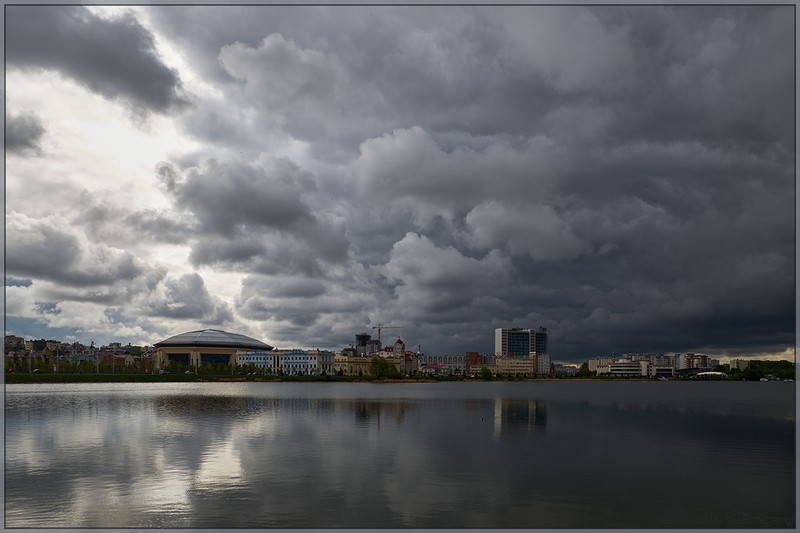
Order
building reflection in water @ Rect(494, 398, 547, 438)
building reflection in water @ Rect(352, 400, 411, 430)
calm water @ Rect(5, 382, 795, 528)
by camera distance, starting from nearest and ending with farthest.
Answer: calm water @ Rect(5, 382, 795, 528)
building reflection in water @ Rect(494, 398, 547, 438)
building reflection in water @ Rect(352, 400, 411, 430)

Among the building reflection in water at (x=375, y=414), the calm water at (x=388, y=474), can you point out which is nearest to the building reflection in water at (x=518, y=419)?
the calm water at (x=388, y=474)

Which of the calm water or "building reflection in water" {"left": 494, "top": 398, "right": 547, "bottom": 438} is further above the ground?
the calm water

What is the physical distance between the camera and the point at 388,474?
39.0 meters

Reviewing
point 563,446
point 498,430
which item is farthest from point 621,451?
point 498,430

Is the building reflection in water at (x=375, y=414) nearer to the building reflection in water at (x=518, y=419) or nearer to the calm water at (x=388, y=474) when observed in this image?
the calm water at (x=388, y=474)

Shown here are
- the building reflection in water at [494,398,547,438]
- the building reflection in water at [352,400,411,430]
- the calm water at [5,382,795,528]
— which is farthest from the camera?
the building reflection in water at [352,400,411,430]

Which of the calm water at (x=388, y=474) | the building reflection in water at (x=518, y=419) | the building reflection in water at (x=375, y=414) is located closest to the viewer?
the calm water at (x=388, y=474)

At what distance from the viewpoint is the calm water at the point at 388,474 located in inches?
1155

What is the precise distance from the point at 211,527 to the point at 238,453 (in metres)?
20.0

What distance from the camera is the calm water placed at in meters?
29.3

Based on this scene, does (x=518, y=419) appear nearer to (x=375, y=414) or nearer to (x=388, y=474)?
(x=375, y=414)

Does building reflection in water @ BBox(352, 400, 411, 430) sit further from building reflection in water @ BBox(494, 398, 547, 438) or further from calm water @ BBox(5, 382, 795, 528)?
building reflection in water @ BBox(494, 398, 547, 438)

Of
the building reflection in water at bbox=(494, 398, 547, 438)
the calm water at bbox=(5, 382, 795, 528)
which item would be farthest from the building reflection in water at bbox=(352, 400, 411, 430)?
the building reflection in water at bbox=(494, 398, 547, 438)

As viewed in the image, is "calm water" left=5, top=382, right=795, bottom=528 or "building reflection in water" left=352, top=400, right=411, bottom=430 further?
"building reflection in water" left=352, top=400, right=411, bottom=430
